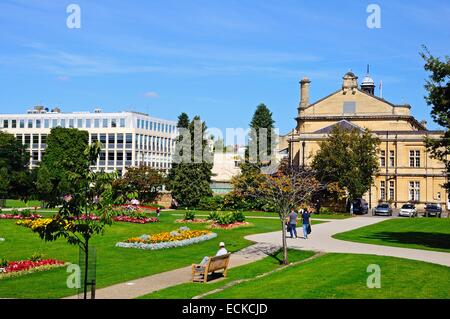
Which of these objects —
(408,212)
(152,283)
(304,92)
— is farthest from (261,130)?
(152,283)

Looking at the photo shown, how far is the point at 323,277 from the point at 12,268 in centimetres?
1174

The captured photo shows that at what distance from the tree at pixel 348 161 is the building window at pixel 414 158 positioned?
12.1 meters

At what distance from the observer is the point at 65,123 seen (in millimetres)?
117562

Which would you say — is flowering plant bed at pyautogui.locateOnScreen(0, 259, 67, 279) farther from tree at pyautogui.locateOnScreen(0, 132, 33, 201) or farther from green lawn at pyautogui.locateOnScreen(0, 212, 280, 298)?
tree at pyautogui.locateOnScreen(0, 132, 33, 201)

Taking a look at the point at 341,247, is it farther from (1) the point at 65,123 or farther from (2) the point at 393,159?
(1) the point at 65,123

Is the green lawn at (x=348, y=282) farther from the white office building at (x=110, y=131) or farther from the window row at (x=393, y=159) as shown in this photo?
the white office building at (x=110, y=131)

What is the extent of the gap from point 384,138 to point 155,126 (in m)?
55.1

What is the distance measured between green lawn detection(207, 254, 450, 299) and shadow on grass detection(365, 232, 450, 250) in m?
8.82

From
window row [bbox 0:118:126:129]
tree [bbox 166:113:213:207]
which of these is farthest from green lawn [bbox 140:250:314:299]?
window row [bbox 0:118:126:129]

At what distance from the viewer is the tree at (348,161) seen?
211ft

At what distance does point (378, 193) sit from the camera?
254 feet

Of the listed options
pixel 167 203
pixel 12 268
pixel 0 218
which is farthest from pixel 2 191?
pixel 12 268
